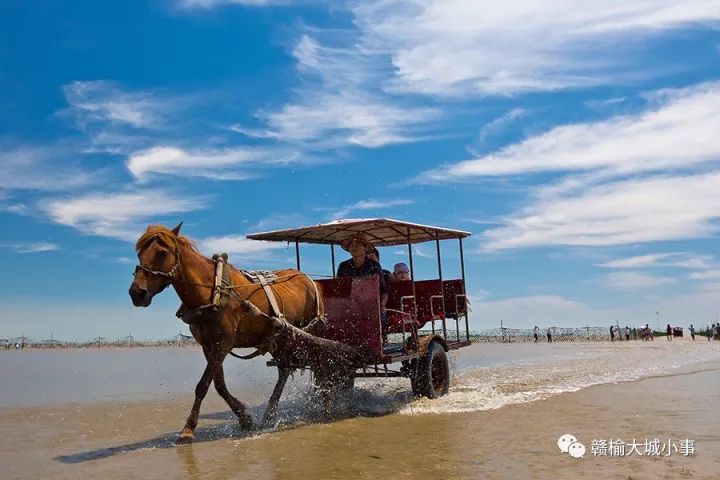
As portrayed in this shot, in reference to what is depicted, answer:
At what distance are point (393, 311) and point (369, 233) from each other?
1.78 m

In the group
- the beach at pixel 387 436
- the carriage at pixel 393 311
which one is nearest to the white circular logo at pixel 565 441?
the beach at pixel 387 436

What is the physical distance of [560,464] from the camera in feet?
18.7

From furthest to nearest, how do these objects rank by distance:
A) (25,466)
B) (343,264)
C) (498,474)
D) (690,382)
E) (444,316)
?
1. (690,382)
2. (444,316)
3. (343,264)
4. (25,466)
5. (498,474)

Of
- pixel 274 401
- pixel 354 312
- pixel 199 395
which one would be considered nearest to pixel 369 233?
pixel 354 312

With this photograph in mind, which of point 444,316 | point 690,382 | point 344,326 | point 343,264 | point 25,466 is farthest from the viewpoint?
point 690,382

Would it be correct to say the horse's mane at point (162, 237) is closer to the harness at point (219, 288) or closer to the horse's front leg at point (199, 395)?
the harness at point (219, 288)

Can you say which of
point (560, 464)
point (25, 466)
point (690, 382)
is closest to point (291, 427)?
point (25, 466)

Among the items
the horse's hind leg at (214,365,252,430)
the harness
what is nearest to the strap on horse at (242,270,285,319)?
the harness

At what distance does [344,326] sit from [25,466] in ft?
13.9

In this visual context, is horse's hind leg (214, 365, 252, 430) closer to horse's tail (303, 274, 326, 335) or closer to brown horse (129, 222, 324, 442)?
brown horse (129, 222, 324, 442)

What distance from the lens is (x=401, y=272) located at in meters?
11.4

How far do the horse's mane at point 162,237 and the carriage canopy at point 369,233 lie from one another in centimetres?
269

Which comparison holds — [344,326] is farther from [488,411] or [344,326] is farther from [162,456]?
[162,456]

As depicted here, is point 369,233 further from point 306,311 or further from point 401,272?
point 306,311
